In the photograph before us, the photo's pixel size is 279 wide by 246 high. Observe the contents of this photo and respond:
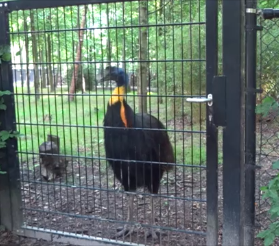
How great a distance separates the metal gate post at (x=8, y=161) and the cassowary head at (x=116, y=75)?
0.91m

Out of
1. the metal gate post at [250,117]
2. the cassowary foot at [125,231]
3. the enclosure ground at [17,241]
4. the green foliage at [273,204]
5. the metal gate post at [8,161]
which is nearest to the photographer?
the green foliage at [273,204]

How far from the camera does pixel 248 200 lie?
10.4 feet

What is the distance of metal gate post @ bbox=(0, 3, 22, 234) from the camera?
13.1 ft

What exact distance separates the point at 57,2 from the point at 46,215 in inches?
90.3

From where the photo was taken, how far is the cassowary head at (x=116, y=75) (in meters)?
4.20

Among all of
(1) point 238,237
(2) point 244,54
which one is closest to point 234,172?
(1) point 238,237

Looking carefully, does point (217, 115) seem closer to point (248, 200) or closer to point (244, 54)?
point (244, 54)

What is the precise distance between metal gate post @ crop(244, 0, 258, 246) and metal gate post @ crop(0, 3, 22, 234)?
2221 millimetres

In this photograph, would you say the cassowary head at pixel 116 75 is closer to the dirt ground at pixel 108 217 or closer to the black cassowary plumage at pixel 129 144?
the black cassowary plumage at pixel 129 144

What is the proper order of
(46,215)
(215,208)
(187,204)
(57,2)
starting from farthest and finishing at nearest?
(187,204), (46,215), (57,2), (215,208)

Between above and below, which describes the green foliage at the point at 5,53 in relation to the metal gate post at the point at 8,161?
above

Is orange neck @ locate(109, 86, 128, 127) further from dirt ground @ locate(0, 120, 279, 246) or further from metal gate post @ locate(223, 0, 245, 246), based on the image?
metal gate post @ locate(223, 0, 245, 246)

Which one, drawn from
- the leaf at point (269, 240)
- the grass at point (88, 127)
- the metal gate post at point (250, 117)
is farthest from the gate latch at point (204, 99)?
the leaf at point (269, 240)

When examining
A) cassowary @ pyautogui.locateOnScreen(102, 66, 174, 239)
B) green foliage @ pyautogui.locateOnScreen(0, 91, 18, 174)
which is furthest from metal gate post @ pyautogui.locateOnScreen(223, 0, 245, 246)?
green foliage @ pyautogui.locateOnScreen(0, 91, 18, 174)
